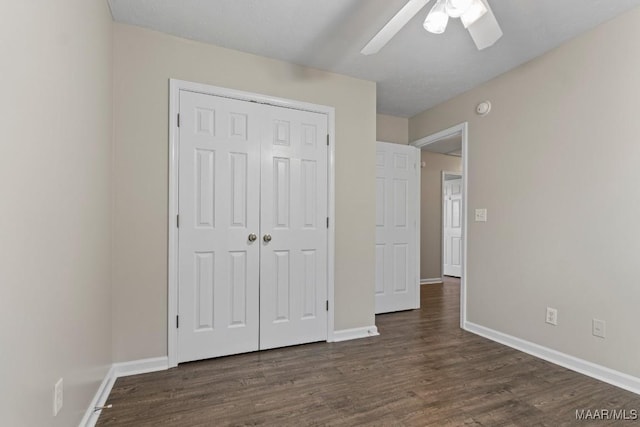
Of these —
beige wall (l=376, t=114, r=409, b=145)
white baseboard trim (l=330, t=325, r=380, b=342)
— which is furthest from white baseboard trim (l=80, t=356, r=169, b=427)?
beige wall (l=376, t=114, r=409, b=145)

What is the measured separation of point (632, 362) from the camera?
81.4 inches

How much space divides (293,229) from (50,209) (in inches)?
69.8

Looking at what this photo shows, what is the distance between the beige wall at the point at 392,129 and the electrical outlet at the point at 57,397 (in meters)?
3.74

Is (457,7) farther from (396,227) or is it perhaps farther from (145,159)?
(396,227)

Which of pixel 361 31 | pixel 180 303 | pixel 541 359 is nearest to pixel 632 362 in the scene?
pixel 541 359

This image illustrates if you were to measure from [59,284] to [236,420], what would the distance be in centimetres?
112

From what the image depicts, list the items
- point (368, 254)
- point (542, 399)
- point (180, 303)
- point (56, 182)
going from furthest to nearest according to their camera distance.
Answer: point (368, 254) < point (180, 303) < point (542, 399) < point (56, 182)

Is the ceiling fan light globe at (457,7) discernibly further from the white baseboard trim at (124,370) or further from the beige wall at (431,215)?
the beige wall at (431,215)

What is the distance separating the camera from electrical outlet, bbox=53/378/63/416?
1.24 meters

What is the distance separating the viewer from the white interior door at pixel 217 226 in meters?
2.42

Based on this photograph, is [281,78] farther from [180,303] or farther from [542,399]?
[542,399]

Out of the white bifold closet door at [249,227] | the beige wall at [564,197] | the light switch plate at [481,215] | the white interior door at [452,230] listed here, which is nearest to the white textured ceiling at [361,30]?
the beige wall at [564,197]

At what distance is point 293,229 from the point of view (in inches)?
110

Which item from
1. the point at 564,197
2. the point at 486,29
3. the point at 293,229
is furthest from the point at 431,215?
the point at 486,29
